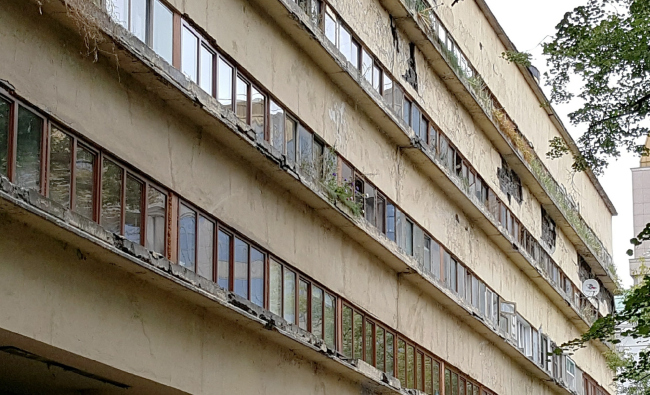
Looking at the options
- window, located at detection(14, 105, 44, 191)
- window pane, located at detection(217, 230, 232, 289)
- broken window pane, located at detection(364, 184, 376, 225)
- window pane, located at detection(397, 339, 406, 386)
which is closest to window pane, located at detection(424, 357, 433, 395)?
window pane, located at detection(397, 339, 406, 386)

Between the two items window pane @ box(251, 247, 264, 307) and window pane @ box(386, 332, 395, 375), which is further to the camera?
window pane @ box(386, 332, 395, 375)

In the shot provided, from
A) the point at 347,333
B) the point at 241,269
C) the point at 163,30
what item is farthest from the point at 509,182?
the point at 163,30

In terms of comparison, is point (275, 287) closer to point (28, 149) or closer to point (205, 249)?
point (205, 249)

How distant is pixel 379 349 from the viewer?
1927 centimetres

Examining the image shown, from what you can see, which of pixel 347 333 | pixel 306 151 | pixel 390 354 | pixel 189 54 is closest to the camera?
pixel 189 54

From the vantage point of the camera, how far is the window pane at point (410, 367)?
2042 cm

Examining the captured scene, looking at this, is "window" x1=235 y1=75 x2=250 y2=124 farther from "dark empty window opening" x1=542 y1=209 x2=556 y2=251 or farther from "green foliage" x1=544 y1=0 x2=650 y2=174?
"dark empty window opening" x1=542 y1=209 x2=556 y2=251

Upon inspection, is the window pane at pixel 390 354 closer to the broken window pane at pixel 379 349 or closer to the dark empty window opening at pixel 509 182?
the broken window pane at pixel 379 349

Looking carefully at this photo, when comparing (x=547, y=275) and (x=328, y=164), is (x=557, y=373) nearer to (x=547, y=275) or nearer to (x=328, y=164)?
(x=547, y=275)

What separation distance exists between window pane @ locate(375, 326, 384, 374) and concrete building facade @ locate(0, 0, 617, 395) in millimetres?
83

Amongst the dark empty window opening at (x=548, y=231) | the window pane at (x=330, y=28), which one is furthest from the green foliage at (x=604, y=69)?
the dark empty window opening at (x=548, y=231)

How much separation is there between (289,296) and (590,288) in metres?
20.8

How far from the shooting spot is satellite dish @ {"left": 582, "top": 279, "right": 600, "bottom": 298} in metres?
35.0

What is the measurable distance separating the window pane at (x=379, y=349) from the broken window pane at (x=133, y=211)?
7505 mm
